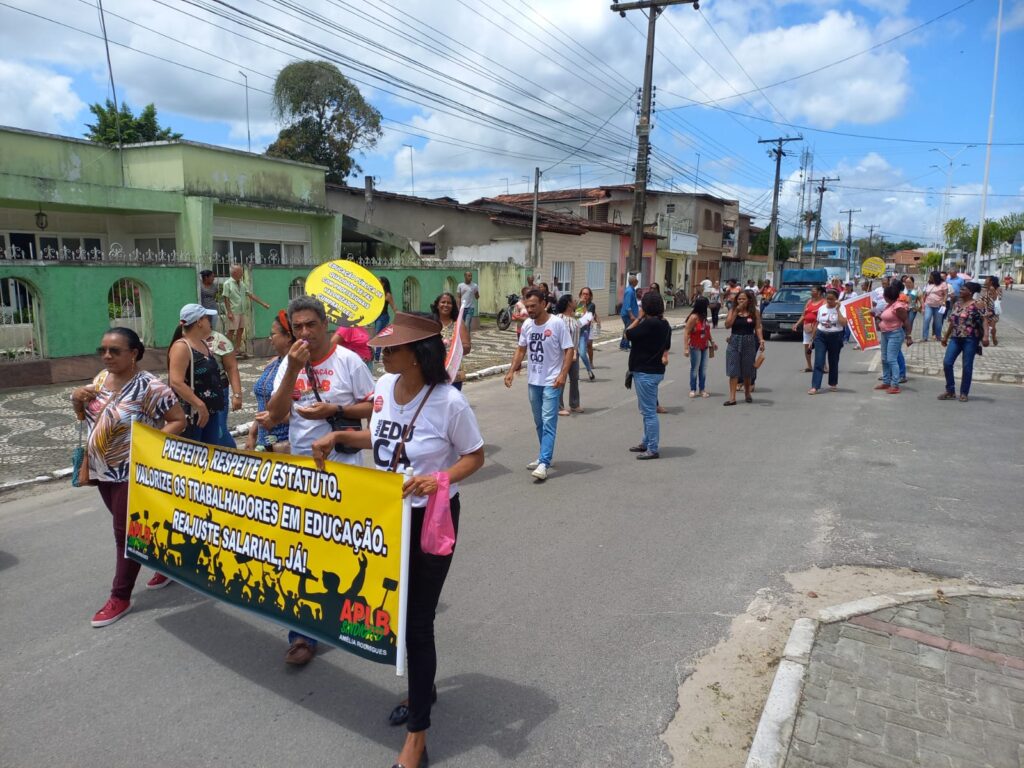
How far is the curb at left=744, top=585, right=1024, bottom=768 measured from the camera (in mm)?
2871

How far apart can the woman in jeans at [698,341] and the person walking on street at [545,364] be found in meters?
4.02

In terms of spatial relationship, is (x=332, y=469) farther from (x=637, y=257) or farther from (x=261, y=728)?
(x=637, y=257)

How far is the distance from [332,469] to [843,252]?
11221 centimetres

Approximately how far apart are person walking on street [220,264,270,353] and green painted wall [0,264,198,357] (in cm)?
73

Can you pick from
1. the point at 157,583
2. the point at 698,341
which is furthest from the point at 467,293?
the point at 157,583

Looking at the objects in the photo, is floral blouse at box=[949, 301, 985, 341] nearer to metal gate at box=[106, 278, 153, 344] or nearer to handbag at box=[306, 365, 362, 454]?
handbag at box=[306, 365, 362, 454]

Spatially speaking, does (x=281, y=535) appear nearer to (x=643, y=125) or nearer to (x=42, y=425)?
(x=42, y=425)

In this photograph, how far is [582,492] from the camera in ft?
20.9

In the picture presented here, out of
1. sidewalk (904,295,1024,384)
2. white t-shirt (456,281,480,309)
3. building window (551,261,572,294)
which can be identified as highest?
building window (551,261,572,294)

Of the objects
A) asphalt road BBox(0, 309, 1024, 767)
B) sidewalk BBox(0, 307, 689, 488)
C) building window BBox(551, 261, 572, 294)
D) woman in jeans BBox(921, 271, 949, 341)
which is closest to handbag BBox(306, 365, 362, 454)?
asphalt road BBox(0, 309, 1024, 767)

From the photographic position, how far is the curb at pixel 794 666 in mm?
2871

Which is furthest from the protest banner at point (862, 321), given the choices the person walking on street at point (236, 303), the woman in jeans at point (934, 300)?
the person walking on street at point (236, 303)

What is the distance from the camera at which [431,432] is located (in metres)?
2.91

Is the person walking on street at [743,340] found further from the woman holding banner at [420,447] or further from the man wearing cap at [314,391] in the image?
the woman holding banner at [420,447]
